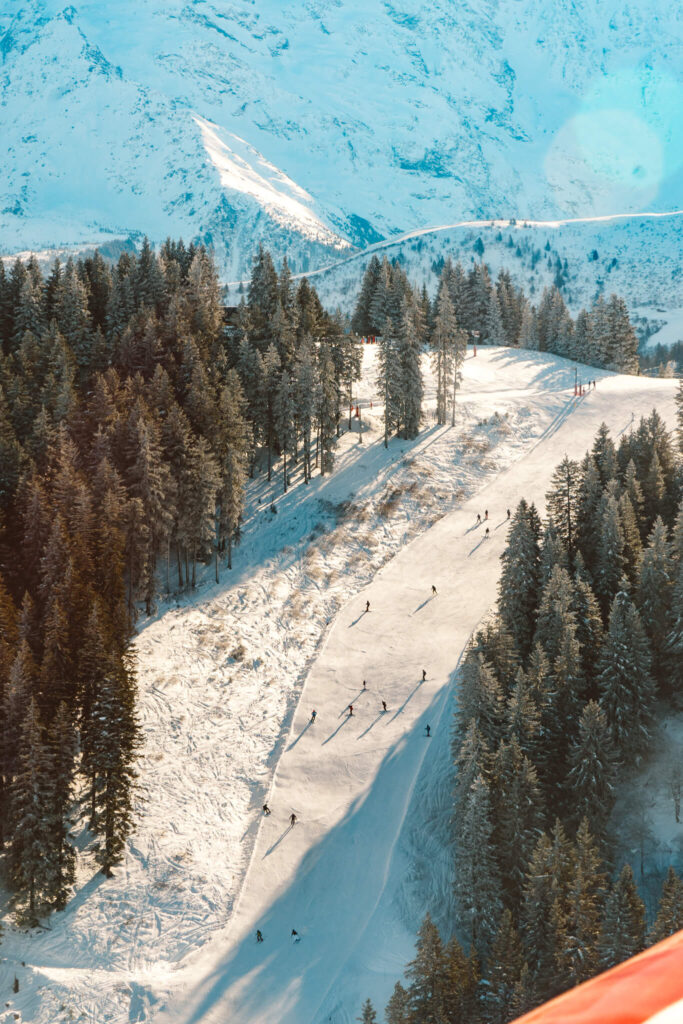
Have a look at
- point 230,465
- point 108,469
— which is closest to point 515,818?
point 108,469

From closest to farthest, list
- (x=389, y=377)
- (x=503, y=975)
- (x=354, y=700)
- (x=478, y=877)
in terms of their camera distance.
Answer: (x=503, y=975), (x=478, y=877), (x=354, y=700), (x=389, y=377)

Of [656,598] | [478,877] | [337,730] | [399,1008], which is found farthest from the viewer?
[337,730]

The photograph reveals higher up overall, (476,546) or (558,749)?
(476,546)

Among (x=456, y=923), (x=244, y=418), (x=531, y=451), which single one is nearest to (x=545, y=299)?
(x=531, y=451)

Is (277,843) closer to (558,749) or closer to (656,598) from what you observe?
A: (558,749)

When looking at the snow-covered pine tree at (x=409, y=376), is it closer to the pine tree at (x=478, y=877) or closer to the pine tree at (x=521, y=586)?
the pine tree at (x=521, y=586)

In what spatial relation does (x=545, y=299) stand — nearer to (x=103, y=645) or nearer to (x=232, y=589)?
(x=232, y=589)

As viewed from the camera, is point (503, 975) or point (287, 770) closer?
point (503, 975)

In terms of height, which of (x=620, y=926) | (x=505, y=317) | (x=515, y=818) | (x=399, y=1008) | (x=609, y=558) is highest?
(x=505, y=317)

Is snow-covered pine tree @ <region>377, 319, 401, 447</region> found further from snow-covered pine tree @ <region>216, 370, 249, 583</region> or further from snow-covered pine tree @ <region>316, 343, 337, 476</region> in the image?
snow-covered pine tree @ <region>216, 370, 249, 583</region>
